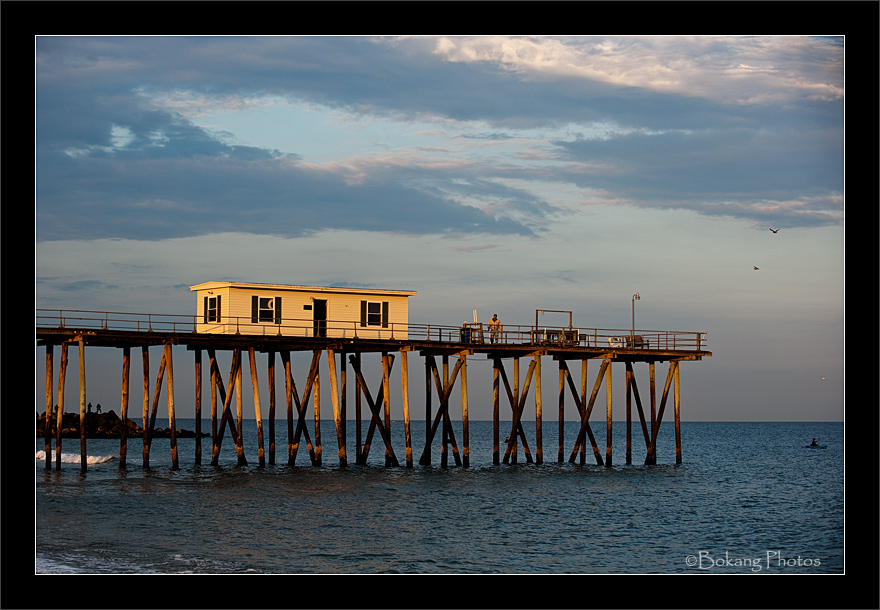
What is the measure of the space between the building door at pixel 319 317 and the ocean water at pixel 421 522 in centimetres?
609

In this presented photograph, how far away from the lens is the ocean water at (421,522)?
24391 mm

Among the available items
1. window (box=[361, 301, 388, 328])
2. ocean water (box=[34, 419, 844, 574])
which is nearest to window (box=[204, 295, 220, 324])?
window (box=[361, 301, 388, 328])

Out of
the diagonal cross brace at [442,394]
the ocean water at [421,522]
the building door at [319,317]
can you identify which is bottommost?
the ocean water at [421,522]

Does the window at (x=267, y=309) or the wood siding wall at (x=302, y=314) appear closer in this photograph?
the wood siding wall at (x=302, y=314)

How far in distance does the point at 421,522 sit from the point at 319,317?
49.0ft

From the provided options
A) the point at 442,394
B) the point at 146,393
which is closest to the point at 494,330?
the point at 442,394

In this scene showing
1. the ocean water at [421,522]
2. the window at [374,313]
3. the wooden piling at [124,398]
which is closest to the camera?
the ocean water at [421,522]

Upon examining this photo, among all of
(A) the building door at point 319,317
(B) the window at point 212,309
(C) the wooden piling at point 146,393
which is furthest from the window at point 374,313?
(C) the wooden piling at point 146,393

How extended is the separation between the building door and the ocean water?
6090mm

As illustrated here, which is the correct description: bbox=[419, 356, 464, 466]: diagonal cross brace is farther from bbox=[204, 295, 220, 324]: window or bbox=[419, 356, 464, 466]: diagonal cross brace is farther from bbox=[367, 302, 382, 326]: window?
bbox=[204, 295, 220, 324]: window

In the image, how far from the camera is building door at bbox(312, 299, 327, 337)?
42.8 metres

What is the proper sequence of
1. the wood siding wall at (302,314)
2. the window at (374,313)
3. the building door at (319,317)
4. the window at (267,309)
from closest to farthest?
the wood siding wall at (302,314) → the window at (267,309) → the building door at (319,317) → the window at (374,313)

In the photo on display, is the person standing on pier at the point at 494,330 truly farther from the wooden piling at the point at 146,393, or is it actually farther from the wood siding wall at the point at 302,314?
the wooden piling at the point at 146,393
